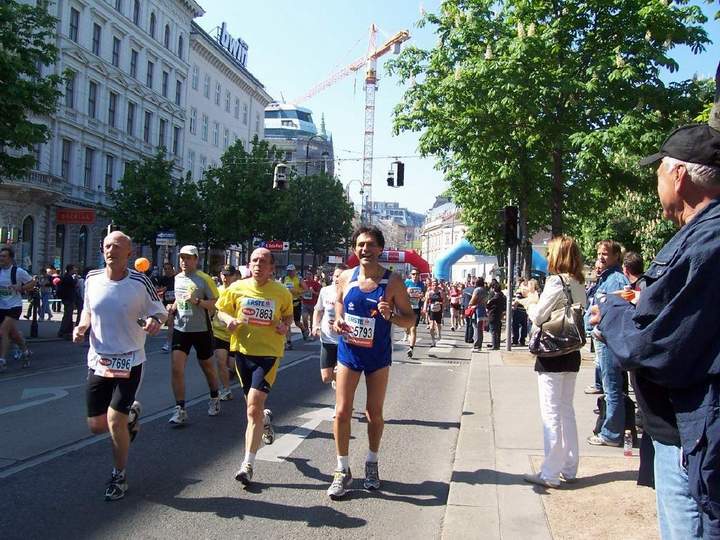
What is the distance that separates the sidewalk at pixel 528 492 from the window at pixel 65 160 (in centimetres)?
3414

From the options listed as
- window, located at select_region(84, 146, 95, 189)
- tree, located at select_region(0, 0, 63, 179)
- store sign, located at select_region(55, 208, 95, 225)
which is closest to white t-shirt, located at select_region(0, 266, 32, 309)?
→ tree, located at select_region(0, 0, 63, 179)

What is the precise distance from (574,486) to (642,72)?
9.92 metres

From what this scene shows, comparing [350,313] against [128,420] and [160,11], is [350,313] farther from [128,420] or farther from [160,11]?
[160,11]

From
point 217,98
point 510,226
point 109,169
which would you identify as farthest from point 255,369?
point 217,98

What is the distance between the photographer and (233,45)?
6294 centimetres

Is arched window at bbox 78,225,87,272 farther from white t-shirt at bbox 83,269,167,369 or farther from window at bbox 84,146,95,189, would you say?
white t-shirt at bbox 83,269,167,369

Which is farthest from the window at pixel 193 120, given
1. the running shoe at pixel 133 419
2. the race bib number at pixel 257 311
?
the running shoe at pixel 133 419

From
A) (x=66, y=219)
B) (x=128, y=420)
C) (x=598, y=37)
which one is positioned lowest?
(x=128, y=420)

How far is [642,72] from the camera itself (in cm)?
1266

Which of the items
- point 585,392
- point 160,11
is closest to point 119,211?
point 160,11

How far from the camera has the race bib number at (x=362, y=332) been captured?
5000 mm

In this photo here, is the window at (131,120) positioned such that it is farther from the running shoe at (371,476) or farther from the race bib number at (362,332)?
the running shoe at (371,476)

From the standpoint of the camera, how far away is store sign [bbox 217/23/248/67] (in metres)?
60.2

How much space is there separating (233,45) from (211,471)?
62.4 m
